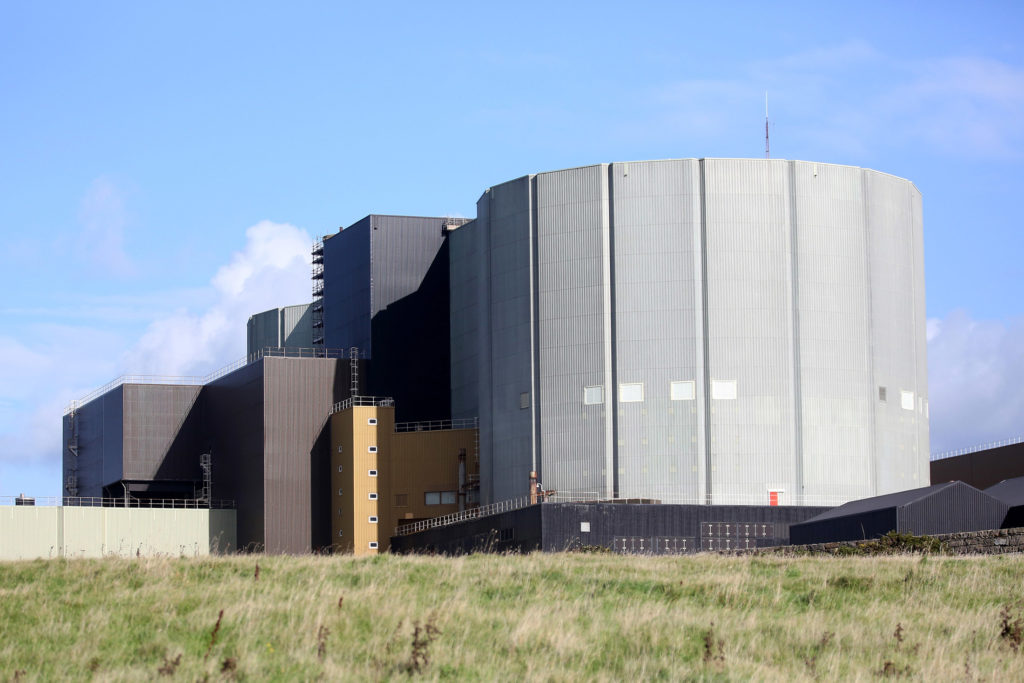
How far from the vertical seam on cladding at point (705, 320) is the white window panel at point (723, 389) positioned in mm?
286

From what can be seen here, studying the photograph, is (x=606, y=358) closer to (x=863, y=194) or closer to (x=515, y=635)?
(x=863, y=194)

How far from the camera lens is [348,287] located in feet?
325

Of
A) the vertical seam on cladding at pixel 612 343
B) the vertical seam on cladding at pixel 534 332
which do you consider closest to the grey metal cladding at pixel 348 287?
the vertical seam on cladding at pixel 534 332

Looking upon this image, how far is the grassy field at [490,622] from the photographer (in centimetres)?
1980

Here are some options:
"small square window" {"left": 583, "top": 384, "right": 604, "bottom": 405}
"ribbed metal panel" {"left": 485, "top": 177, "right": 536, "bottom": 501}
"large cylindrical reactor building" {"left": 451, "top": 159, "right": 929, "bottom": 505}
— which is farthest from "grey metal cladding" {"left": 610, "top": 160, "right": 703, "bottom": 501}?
"ribbed metal panel" {"left": 485, "top": 177, "right": 536, "bottom": 501}

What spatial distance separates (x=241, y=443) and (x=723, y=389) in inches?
1312

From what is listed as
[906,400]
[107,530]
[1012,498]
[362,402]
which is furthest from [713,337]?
[107,530]

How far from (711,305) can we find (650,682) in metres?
58.7

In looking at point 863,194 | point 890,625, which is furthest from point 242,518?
point 890,625

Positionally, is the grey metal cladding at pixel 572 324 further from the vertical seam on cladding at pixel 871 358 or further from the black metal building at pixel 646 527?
the vertical seam on cladding at pixel 871 358

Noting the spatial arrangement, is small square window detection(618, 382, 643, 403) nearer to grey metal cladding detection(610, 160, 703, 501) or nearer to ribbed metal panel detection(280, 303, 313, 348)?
grey metal cladding detection(610, 160, 703, 501)

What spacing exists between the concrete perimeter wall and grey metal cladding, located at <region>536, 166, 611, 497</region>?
22.3m

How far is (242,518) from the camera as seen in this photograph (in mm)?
90062

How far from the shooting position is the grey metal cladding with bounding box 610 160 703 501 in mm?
75938
